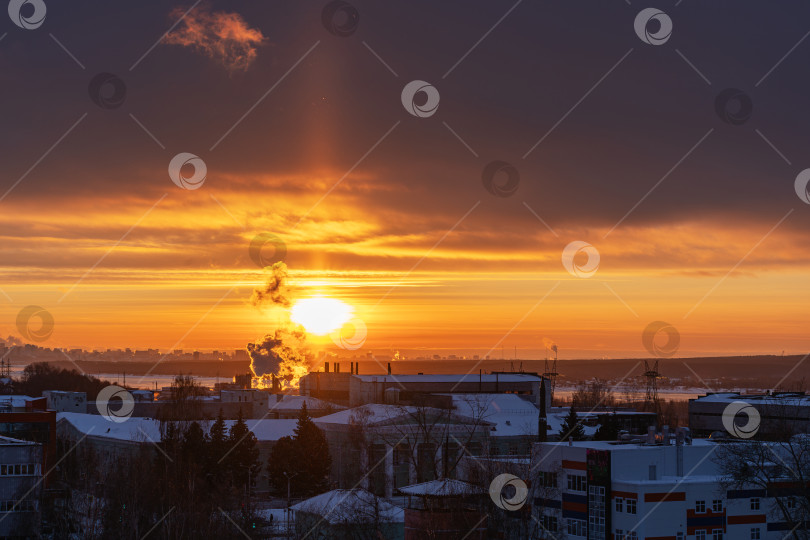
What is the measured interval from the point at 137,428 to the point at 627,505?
47.6 m

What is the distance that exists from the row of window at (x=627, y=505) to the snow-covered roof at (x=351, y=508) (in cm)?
974

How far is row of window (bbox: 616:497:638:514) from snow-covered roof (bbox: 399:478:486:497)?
5926 mm

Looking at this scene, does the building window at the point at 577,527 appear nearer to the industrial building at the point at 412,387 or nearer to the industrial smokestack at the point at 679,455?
the industrial smokestack at the point at 679,455

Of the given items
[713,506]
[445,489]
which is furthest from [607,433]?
[445,489]

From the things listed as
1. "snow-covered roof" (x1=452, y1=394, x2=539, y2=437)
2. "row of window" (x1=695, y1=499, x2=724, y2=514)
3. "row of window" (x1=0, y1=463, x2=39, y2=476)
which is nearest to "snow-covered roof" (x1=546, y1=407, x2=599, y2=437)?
"snow-covered roof" (x1=452, y1=394, x2=539, y2=437)

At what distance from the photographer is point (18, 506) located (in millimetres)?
52906

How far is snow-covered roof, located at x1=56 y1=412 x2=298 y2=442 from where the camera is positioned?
273ft

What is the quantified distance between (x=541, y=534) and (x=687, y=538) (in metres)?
6.23

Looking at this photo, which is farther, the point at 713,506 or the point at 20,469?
the point at 20,469

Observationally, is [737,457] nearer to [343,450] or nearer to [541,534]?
[541,534]

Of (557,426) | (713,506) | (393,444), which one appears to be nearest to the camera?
(713,506)

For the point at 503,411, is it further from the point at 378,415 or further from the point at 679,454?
the point at 679,454

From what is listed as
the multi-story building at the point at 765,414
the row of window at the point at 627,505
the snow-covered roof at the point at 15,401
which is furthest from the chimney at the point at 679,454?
the snow-covered roof at the point at 15,401

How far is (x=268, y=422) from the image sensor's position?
89.2 metres
